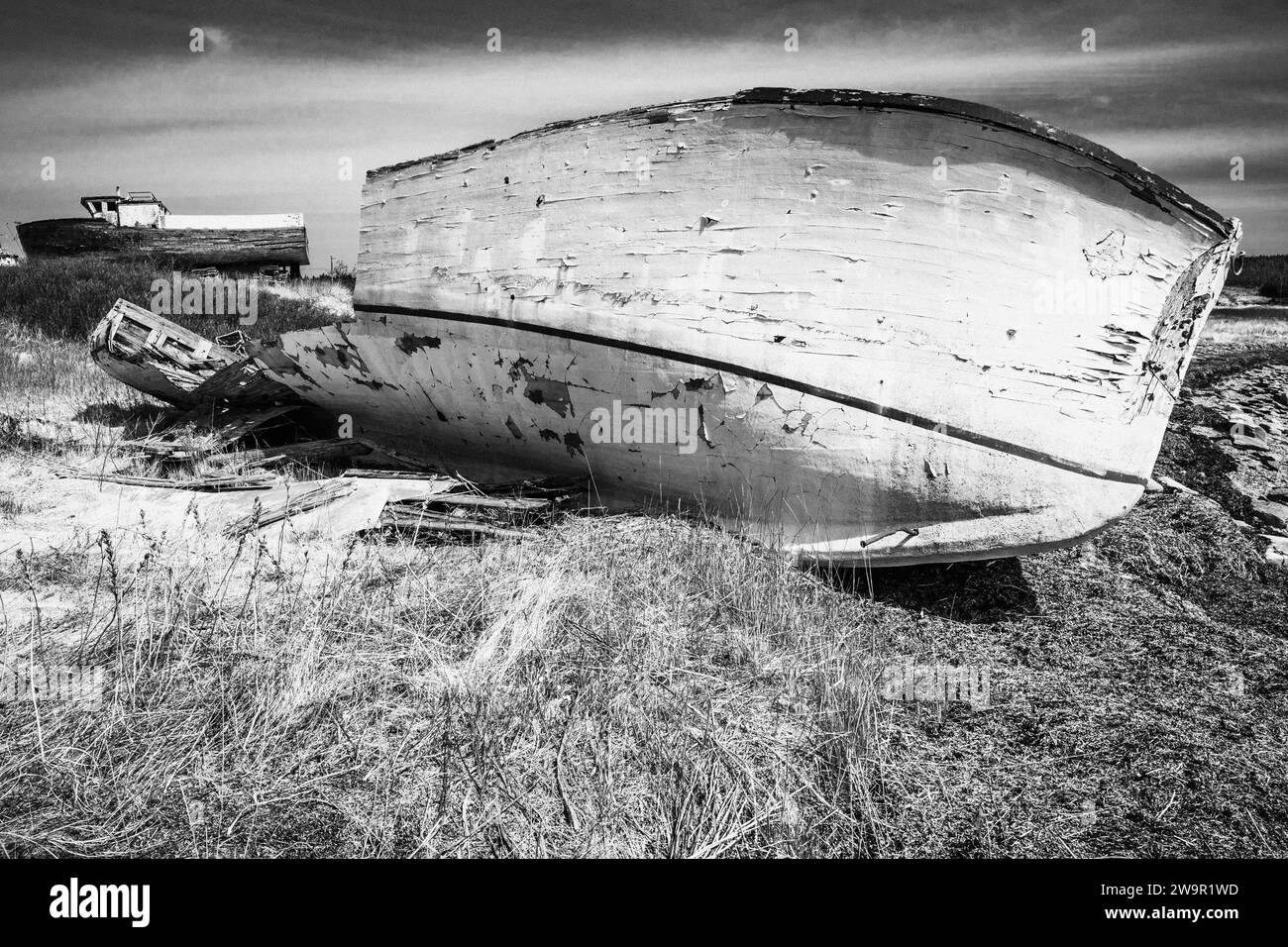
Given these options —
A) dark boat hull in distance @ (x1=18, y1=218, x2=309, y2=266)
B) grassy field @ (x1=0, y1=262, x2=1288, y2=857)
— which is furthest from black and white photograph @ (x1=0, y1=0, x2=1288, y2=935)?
dark boat hull in distance @ (x1=18, y1=218, x2=309, y2=266)

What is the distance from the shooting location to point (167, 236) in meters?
17.4

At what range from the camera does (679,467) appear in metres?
3.64

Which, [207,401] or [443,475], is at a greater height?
[207,401]

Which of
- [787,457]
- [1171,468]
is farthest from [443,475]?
[1171,468]

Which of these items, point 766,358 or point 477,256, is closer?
point 766,358

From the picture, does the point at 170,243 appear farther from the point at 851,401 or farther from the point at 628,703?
the point at 628,703

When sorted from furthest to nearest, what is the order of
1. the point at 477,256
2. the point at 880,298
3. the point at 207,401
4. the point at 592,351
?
the point at 207,401
the point at 477,256
the point at 592,351
the point at 880,298

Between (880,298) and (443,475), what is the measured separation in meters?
2.53

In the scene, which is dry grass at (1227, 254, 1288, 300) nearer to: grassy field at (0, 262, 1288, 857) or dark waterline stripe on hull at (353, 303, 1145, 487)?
dark waterline stripe on hull at (353, 303, 1145, 487)

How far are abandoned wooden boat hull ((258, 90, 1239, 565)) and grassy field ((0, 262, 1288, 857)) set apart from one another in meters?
0.43

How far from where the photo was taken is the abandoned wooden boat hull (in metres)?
3.04

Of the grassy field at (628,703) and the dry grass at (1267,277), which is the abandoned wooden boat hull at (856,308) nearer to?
the grassy field at (628,703)
